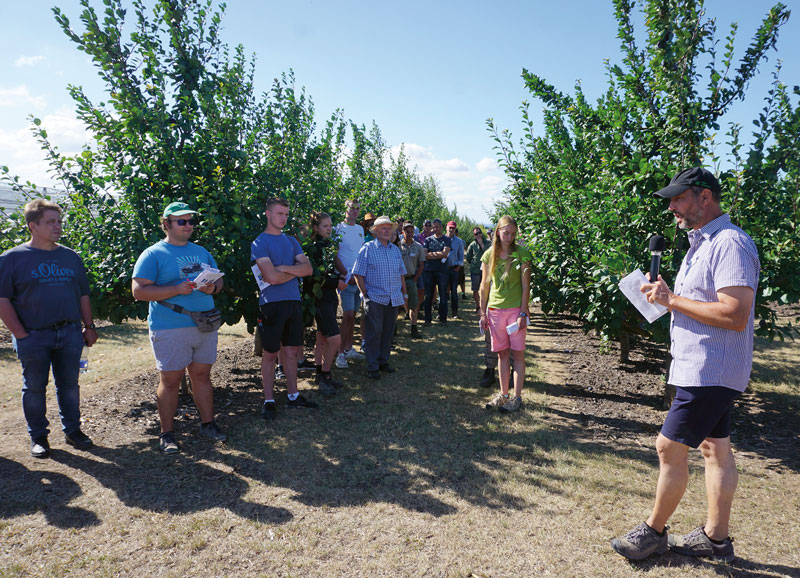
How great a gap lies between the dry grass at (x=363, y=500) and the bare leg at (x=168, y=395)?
12.4 inches

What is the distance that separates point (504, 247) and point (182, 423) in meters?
3.76

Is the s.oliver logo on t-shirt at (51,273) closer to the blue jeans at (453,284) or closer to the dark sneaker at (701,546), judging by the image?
the dark sneaker at (701,546)

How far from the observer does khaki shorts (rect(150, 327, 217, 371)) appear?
13.2 feet

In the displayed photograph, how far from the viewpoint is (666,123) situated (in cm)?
461

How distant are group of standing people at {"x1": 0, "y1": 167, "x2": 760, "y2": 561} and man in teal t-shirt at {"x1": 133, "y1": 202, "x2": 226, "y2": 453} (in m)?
0.01

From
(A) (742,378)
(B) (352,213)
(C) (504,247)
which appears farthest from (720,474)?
(B) (352,213)

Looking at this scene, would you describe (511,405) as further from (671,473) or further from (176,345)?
(176,345)

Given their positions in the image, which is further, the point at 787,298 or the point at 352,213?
the point at 352,213

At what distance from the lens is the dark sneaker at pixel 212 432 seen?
4438mm

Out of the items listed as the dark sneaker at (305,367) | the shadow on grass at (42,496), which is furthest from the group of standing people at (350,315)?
the dark sneaker at (305,367)

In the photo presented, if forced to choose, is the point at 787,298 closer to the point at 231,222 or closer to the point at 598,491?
the point at 598,491

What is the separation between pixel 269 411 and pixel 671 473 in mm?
3668

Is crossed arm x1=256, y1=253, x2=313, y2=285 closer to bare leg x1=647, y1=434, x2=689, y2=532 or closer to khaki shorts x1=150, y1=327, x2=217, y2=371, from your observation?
khaki shorts x1=150, y1=327, x2=217, y2=371

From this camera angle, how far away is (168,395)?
423 centimetres
